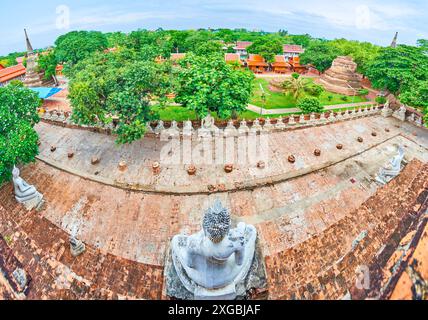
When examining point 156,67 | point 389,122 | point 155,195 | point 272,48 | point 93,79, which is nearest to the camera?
point 155,195

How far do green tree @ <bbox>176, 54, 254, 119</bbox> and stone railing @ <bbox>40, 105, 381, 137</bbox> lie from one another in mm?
1808

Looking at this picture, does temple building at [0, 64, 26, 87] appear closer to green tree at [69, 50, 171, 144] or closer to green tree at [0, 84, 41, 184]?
green tree at [0, 84, 41, 184]

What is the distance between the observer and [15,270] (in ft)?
36.6

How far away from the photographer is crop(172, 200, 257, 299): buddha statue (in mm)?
7918

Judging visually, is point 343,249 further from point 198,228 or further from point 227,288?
point 198,228

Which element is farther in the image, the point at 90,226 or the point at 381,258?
the point at 90,226

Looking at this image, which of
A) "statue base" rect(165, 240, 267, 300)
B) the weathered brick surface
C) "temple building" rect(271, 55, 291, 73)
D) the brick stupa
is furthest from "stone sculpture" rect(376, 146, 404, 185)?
"temple building" rect(271, 55, 291, 73)

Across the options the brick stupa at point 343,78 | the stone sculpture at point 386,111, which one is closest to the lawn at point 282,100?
the brick stupa at point 343,78

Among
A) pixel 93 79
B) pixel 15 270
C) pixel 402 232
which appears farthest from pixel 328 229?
pixel 93 79

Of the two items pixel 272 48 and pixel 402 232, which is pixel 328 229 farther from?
pixel 272 48

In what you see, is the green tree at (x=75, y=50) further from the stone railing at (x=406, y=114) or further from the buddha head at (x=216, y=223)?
Answer: the buddha head at (x=216, y=223)

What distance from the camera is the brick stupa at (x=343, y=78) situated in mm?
42875

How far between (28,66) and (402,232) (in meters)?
58.0

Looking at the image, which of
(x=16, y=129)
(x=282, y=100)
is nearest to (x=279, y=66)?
(x=282, y=100)
